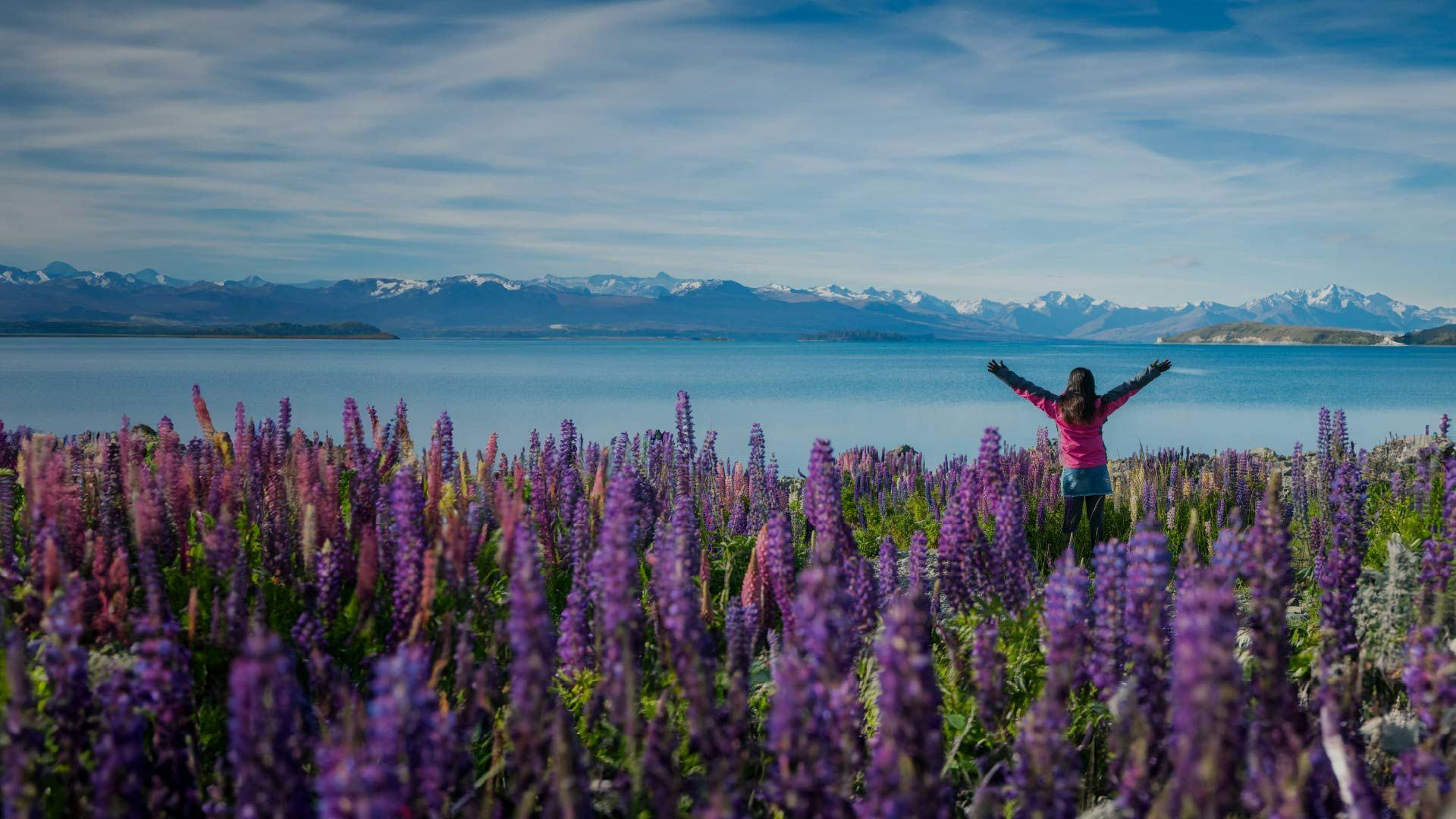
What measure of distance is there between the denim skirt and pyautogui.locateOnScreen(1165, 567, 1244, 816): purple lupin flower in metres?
8.92

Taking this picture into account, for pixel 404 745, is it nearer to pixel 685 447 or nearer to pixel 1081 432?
pixel 685 447

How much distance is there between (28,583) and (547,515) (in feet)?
10.3

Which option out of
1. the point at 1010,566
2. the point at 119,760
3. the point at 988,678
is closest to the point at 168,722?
the point at 119,760

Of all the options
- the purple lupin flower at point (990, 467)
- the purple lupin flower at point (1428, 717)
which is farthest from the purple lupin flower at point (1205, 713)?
the purple lupin flower at point (990, 467)

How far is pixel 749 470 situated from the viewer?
33.9 feet

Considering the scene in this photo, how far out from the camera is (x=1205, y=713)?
2.05 metres

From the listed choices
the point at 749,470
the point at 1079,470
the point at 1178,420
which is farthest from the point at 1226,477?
the point at 1178,420

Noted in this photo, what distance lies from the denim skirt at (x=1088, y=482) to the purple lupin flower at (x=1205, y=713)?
892 cm

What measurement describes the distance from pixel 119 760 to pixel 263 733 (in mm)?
633

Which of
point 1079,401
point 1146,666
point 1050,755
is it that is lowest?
point 1050,755

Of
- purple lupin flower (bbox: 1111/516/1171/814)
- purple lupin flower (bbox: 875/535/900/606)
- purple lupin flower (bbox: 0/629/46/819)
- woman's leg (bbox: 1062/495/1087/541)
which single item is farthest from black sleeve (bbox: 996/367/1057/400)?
purple lupin flower (bbox: 0/629/46/819)

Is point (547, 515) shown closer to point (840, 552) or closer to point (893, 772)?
point (840, 552)

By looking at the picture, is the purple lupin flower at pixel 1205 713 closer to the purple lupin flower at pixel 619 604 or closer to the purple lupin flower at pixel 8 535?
the purple lupin flower at pixel 619 604

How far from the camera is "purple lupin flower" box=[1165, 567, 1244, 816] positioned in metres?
2.00
